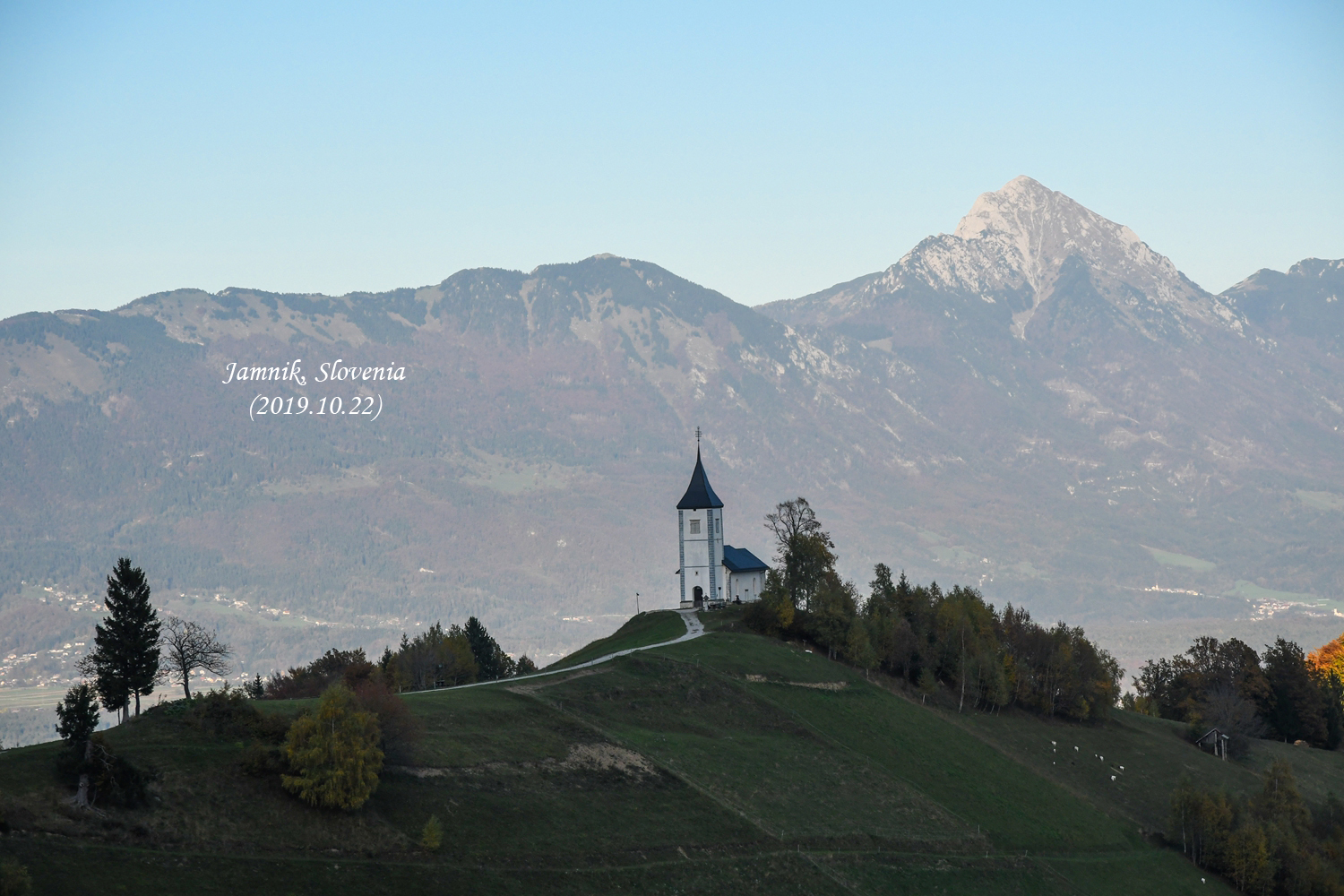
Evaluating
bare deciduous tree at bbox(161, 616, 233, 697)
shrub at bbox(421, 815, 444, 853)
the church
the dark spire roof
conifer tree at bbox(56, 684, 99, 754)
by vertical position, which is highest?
the dark spire roof

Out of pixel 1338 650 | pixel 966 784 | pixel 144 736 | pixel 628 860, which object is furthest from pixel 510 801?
pixel 1338 650

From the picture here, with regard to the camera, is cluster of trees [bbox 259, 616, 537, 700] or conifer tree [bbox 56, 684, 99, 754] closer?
conifer tree [bbox 56, 684, 99, 754]

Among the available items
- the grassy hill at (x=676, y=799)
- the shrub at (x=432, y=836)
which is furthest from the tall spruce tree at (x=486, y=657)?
the shrub at (x=432, y=836)

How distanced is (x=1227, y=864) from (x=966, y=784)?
63.3ft

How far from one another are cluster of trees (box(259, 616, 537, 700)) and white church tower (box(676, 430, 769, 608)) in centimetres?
1934

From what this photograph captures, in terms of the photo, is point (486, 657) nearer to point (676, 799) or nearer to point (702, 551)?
point (702, 551)

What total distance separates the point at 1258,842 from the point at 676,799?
44848mm

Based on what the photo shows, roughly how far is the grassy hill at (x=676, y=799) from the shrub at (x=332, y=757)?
34.9 inches

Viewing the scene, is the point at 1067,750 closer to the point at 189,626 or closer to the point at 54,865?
the point at 189,626

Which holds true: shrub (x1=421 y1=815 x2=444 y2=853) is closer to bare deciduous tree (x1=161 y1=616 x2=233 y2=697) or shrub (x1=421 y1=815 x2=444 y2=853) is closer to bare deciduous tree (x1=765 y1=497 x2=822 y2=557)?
bare deciduous tree (x1=161 y1=616 x2=233 y2=697)

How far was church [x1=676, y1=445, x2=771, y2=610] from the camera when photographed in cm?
12281

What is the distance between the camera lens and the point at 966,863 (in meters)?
79.6

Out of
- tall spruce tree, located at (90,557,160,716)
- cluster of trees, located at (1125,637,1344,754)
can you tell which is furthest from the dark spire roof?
tall spruce tree, located at (90,557,160,716)

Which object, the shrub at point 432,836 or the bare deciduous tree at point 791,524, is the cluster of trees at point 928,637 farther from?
the shrub at point 432,836
